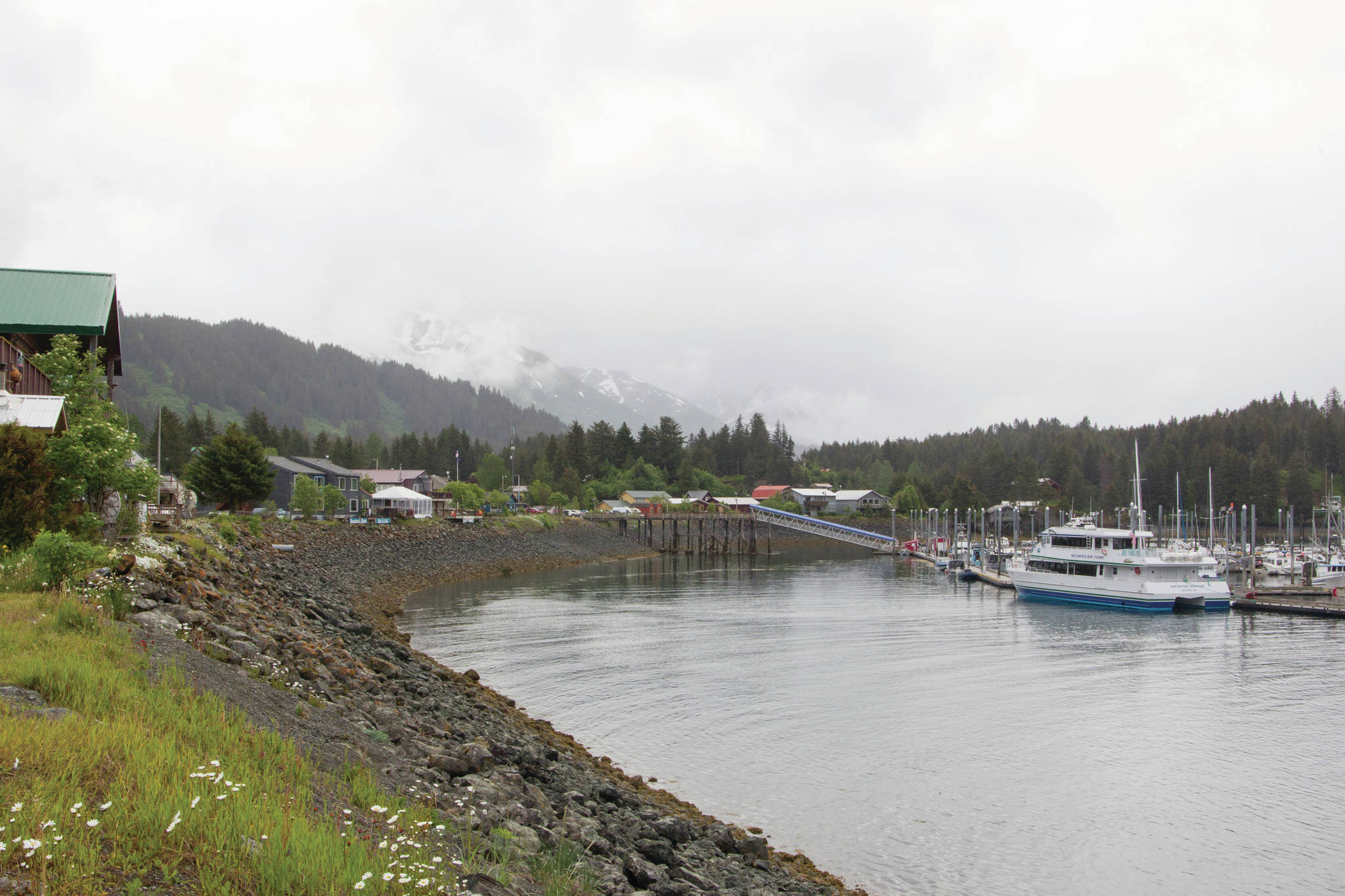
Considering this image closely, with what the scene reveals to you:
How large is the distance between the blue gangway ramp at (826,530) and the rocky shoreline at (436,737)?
322ft

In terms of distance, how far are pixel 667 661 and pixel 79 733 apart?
28819 mm

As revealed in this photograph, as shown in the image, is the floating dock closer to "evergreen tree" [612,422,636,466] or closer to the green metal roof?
the green metal roof

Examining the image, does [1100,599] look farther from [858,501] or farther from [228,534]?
[858,501]

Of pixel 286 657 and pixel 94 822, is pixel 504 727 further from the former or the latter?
pixel 94 822

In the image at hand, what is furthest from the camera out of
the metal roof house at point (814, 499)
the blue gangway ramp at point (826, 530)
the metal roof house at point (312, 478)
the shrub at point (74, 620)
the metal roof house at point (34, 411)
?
the metal roof house at point (814, 499)

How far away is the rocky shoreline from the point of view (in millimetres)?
12594

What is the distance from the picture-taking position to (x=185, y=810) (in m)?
7.89

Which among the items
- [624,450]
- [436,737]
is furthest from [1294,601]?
[624,450]

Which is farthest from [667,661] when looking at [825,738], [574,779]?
[574,779]

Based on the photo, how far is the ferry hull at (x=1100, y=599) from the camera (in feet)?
188

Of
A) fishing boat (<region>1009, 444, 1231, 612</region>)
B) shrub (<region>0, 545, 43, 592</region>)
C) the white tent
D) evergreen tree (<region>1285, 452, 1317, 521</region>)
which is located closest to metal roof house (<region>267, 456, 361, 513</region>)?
the white tent

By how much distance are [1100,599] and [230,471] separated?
69.4 meters

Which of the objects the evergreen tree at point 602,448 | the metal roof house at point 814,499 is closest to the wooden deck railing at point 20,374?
the evergreen tree at point 602,448

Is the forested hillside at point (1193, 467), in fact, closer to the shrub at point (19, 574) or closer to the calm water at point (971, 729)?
the calm water at point (971, 729)
